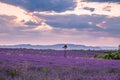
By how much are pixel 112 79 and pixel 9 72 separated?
134 inches

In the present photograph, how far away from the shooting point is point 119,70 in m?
15.3

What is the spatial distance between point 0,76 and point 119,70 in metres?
6.60

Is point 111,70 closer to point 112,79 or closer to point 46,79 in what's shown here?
point 112,79

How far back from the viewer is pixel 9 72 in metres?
11.7

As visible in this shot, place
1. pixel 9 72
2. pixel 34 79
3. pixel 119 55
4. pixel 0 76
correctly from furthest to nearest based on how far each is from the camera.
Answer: pixel 119 55 < pixel 9 72 < pixel 0 76 < pixel 34 79

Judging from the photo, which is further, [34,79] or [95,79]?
[95,79]

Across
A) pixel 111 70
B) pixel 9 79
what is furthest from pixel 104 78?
pixel 111 70

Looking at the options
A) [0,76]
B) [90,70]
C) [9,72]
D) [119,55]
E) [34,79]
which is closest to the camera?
[34,79]

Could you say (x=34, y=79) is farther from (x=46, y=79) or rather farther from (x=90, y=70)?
(x=90, y=70)

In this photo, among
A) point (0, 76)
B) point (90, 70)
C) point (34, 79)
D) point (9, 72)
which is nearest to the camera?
point (34, 79)

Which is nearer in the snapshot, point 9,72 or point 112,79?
point 112,79

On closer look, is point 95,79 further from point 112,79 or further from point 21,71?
point 21,71

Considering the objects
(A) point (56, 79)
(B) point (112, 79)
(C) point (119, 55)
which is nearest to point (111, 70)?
(B) point (112, 79)

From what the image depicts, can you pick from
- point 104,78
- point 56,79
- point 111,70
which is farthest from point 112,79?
point 111,70
